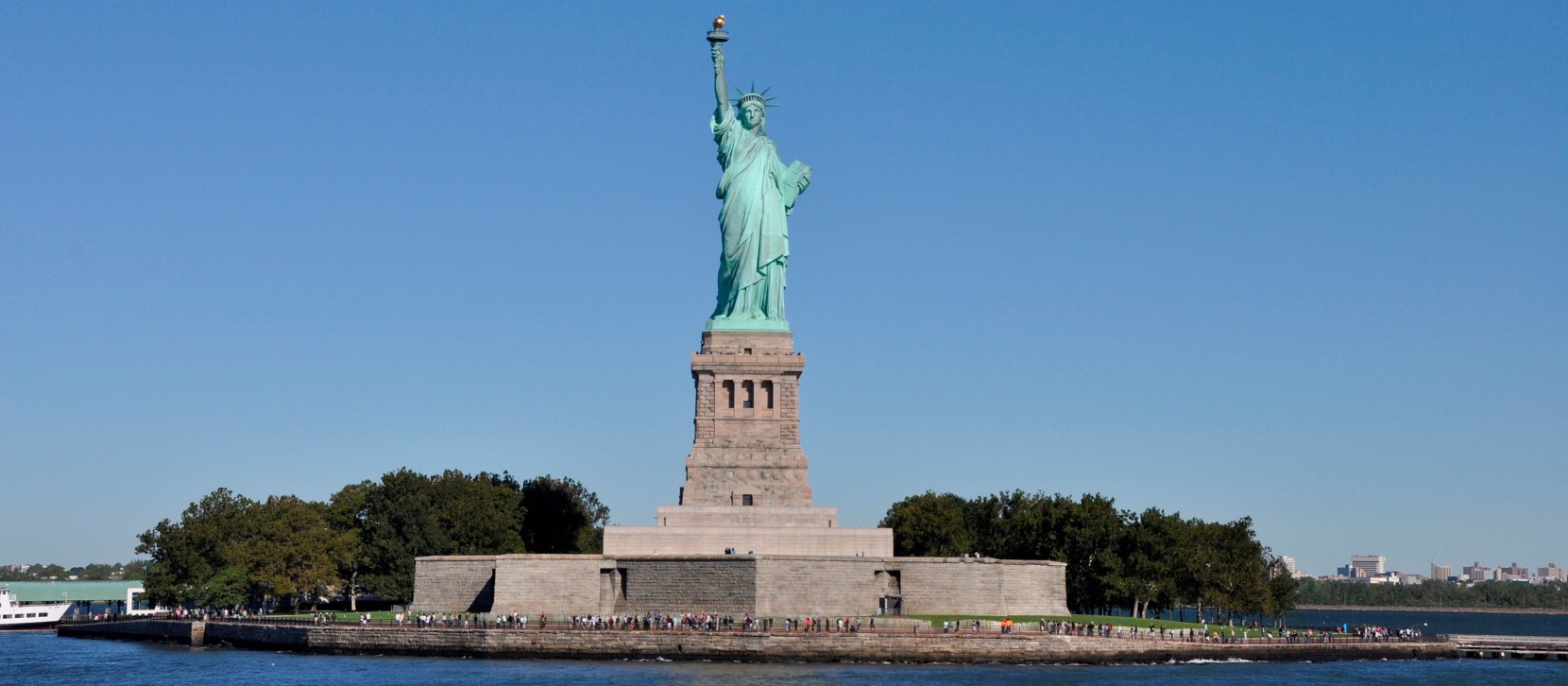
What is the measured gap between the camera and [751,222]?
2581 inches

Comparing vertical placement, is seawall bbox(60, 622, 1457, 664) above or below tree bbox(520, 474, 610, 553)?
below

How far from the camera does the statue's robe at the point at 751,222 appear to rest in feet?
215

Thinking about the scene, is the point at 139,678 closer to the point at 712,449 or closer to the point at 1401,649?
the point at 712,449

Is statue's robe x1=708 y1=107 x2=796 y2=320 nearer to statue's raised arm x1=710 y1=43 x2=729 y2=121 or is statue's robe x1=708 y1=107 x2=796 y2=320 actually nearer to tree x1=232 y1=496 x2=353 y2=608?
statue's raised arm x1=710 y1=43 x2=729 y2=121

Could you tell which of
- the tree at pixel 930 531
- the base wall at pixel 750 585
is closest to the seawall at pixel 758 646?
the base wall at pixel 750 585

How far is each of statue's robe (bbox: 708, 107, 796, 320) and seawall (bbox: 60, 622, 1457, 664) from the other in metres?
14.6

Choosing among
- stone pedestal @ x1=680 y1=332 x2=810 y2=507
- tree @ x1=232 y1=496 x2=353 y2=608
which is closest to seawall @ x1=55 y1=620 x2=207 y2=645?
tree @ x1=232 y1=496 x2=353 y2=608

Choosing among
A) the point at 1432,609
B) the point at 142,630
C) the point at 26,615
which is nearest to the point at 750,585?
the point at 142,630

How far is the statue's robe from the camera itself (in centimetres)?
6556

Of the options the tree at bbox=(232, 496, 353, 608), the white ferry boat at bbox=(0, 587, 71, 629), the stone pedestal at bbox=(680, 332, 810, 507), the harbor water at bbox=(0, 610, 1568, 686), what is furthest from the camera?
the white ferry boat at bbox=(0, 587, 71, 629)

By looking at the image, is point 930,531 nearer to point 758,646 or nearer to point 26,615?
point 758,646

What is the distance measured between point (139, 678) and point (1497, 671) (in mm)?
42380

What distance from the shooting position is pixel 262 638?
6303 centimetres

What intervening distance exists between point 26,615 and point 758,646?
147ft
